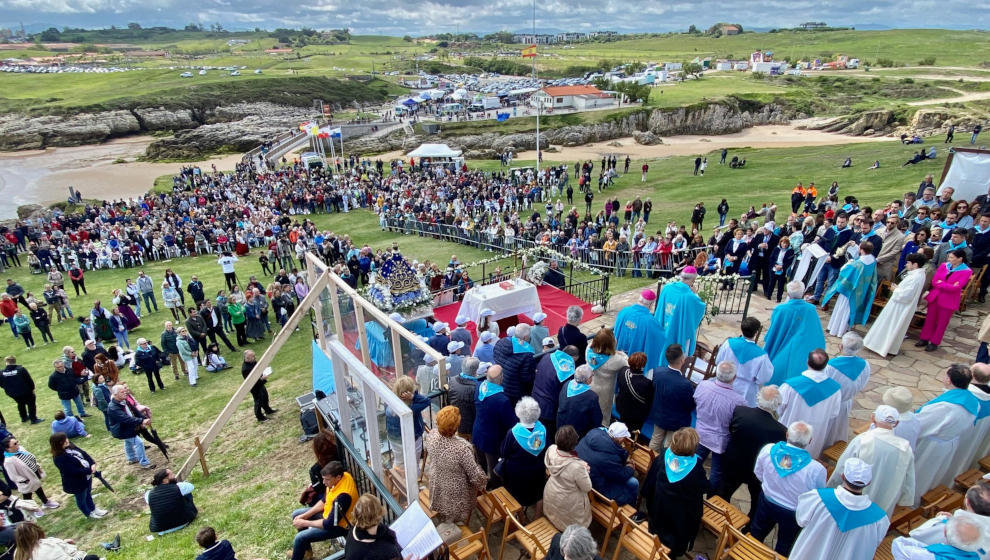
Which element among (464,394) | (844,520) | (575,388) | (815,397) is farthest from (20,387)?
(815,397)

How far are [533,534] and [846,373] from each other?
12.9 ft

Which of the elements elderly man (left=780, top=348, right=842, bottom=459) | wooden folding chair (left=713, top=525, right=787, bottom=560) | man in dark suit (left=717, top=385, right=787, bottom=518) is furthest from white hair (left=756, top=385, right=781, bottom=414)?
wooden folding chair (left=713, top=525, right=787, bottom=560)

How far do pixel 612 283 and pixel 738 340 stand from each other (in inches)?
337

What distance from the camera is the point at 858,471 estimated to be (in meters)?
3.62

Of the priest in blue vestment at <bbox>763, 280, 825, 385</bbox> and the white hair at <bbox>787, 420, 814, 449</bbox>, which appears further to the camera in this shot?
the priest in blue vestment at <bbox>763, 280, 825, 385</bbox>

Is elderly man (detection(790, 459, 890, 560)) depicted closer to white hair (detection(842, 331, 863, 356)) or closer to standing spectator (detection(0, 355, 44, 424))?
white hair (detection(842, 331, 863, 356))

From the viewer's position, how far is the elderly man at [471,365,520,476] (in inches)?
217

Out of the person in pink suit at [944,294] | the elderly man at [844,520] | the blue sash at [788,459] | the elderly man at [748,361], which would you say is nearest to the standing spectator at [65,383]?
the elderly man at [748,361]

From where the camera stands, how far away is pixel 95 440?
9.48 m

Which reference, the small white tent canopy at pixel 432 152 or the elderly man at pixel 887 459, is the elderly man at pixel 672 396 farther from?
the small white tent canopy at pixel 432 152

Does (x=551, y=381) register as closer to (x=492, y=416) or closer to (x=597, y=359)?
(x=597, y=359)

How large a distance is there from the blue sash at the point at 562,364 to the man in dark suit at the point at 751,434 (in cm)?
173

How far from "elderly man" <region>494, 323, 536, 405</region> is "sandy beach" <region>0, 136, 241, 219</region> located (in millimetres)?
48269

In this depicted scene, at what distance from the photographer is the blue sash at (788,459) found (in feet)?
13.8
